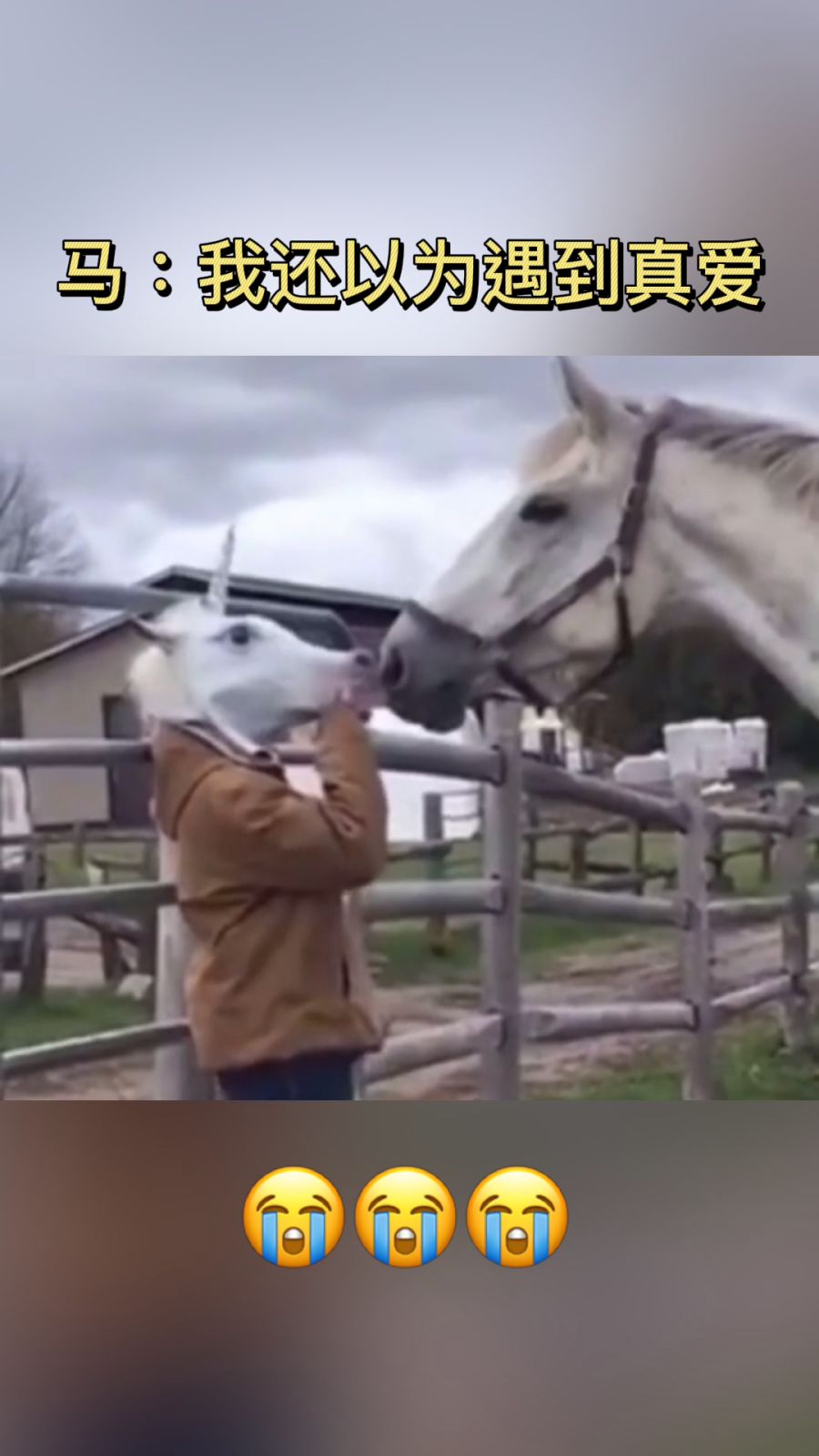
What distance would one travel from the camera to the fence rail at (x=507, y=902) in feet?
5.96

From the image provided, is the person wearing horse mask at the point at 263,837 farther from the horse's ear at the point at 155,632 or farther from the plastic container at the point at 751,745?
the plastic container at the point at 751,745

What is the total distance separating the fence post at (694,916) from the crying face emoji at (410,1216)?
0.33m

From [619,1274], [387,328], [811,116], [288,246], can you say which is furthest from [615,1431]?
[811,116]

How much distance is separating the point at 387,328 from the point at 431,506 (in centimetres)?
21

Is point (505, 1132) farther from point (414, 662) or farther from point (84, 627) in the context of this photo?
point (84, 627)

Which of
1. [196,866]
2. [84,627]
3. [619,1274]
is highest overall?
[84,627]

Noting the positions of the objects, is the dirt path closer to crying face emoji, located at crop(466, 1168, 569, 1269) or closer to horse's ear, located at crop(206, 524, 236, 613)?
crying face emoji, located at crop(466, 1168, 569, 1269)

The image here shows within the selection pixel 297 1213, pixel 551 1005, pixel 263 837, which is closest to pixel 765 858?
pixel 551 1005

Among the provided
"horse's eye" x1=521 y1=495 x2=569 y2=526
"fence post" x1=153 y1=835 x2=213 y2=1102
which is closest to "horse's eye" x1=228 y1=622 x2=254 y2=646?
"fence post" x1=153 y1=835 x2=213 y2=1102

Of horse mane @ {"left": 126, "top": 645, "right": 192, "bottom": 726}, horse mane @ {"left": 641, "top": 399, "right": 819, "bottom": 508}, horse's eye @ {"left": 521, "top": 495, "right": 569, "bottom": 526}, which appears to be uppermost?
horse mane @ {"left": 641, "top": 399, "right": 819, "bottom": 508}

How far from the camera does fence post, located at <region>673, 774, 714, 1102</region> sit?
1.82 meters

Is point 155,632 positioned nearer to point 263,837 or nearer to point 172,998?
point 263,837

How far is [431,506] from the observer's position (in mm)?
1809

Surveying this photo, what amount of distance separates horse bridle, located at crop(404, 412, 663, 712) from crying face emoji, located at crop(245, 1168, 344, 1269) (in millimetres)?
627
